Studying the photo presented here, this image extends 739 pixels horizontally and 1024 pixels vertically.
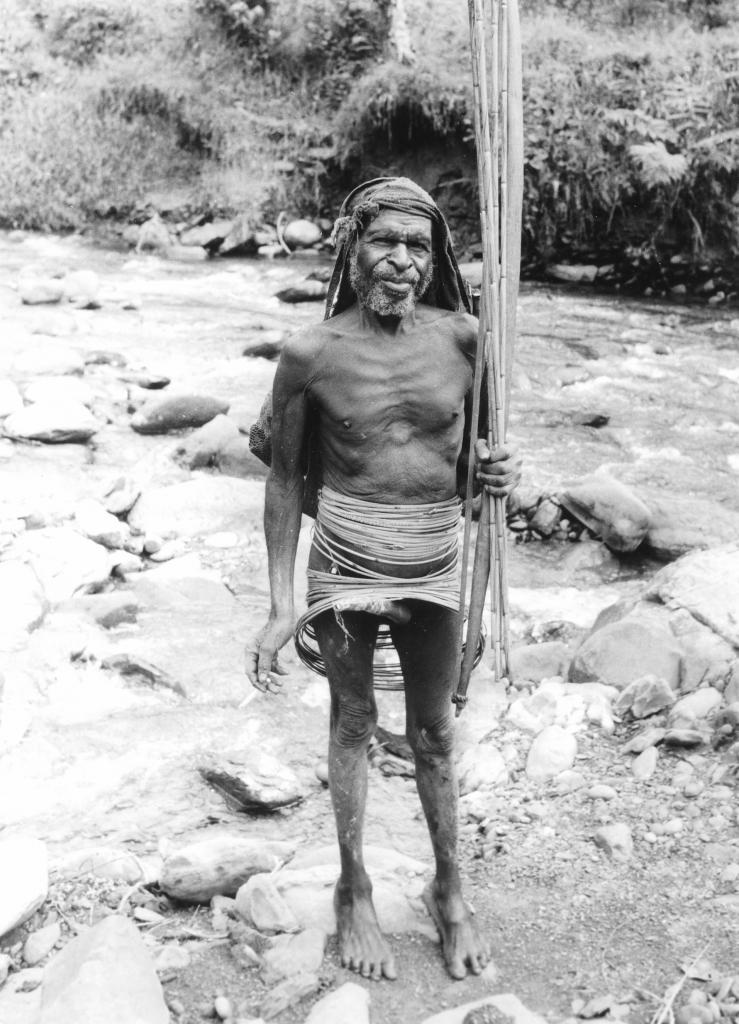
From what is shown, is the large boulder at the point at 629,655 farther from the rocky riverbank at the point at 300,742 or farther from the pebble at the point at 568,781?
the pebble at the point at 568,781

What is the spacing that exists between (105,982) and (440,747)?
1.01 meters

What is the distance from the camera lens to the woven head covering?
265 centimetres

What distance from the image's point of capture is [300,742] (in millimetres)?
4676

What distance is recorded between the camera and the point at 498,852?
3.53 m

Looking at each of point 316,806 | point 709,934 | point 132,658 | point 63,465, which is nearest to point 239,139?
point 63,465

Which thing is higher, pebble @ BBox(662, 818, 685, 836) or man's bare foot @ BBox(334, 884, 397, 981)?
man's bare foot @ BBox(334, 884, 397, 981)

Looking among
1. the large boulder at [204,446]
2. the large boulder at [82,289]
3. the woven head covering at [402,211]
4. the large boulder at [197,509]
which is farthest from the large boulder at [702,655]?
the large boulder at [82,289]

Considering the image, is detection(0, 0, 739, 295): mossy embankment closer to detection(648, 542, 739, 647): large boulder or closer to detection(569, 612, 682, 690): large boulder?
detection(648, 542, 739, 647): large boulder

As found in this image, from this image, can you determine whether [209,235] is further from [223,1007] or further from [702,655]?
[223,1007]

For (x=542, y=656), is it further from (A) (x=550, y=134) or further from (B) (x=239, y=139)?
(B) (x=239, y=139)

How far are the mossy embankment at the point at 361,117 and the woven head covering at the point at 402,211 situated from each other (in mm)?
11135

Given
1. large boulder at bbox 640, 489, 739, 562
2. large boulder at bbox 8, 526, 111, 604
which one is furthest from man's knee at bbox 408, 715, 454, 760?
large boulder at bbox 640, 489, 739, 562

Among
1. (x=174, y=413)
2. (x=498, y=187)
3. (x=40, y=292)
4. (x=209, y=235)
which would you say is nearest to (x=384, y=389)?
(x=498, y=187)

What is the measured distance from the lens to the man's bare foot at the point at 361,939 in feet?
9.48
